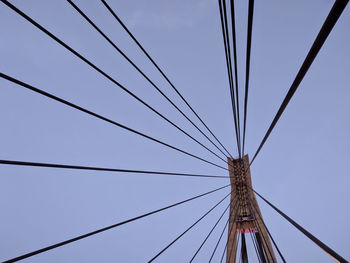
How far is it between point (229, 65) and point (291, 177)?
218 ft

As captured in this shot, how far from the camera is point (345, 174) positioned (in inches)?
2391

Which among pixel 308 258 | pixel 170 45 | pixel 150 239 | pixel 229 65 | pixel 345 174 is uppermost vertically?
pixel 170 45

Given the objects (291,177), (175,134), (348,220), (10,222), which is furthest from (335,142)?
(10,222)

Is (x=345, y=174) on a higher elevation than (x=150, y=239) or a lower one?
higher

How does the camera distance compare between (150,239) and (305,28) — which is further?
(305,28)

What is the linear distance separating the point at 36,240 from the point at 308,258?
7591 cm

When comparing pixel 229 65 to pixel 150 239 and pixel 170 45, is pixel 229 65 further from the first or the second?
pixel 170 45

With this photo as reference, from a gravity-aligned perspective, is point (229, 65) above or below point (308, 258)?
above

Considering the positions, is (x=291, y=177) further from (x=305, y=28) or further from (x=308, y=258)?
(x=305, y=28)

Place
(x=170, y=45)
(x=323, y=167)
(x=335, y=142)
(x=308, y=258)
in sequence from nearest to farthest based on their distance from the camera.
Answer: (x=308, y=258) → (x=335, y=142) → (x=323, y=167) → (x=170, y=45)

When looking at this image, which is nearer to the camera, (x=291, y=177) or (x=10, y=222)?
(x=291, y=177)

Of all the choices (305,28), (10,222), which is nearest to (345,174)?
(305,28)

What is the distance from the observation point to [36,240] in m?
62.8

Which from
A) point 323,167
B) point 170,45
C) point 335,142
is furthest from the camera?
point 170,45
